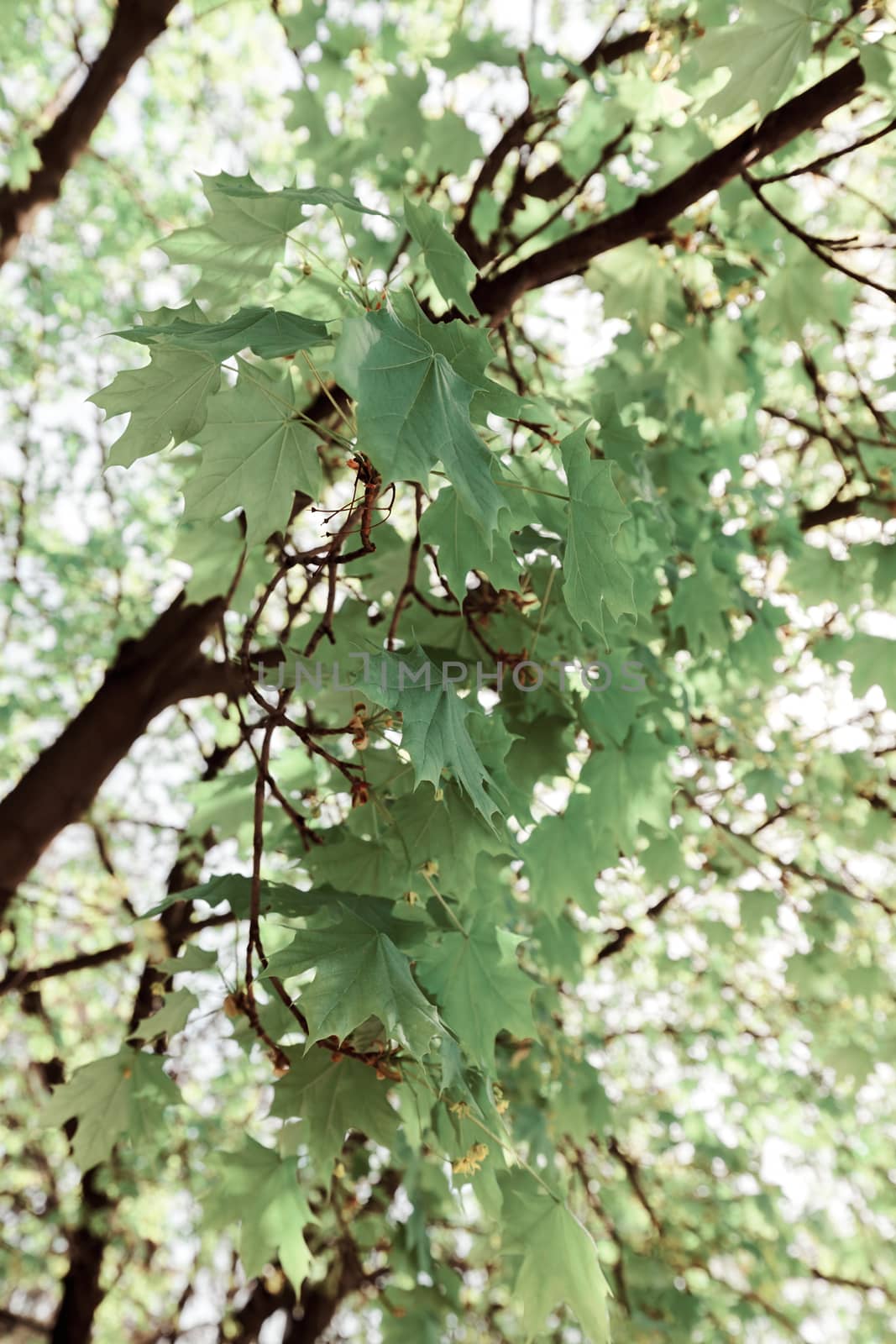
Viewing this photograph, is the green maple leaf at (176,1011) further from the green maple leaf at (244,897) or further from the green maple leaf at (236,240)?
the green maple leaf at (236,240)

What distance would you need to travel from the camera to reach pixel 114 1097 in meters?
2.12

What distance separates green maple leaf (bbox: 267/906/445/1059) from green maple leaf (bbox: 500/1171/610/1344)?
24.0 inches

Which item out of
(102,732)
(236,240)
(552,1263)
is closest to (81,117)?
(102,732)

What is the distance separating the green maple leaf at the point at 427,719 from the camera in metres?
1.31

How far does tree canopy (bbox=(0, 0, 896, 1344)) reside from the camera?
1.58m

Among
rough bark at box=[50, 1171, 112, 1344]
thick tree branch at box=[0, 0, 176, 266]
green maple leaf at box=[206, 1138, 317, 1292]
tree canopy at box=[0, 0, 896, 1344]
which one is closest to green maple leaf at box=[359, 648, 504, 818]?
tree canopy at box=[0, 0, 896, 1344]

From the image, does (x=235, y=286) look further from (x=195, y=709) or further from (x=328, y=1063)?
(x=195, y=709)

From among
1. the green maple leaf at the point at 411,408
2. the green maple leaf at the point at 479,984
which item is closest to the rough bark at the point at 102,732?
the green maple leaf at the point at 479,984

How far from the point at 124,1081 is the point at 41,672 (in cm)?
434

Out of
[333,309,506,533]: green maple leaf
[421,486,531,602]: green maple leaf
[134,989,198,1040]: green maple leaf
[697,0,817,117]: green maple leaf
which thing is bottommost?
[134,989,198,1040]: green maple leaf

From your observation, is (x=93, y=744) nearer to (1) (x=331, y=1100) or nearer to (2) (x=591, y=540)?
(1) (x=331, y=1100)

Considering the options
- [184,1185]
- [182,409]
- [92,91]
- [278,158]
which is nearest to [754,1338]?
[184,1185]

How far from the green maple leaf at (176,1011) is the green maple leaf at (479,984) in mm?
470

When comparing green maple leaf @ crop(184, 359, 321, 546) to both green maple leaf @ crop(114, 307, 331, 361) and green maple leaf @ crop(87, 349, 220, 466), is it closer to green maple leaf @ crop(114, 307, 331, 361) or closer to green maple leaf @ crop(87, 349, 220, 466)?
green maple leaf @ crop(87, 349, 220, 466)
